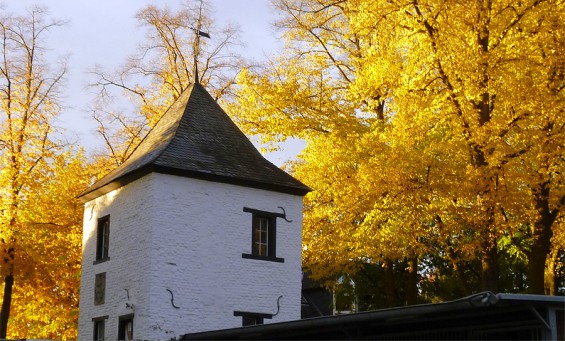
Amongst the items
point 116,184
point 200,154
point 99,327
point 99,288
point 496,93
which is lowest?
point 99,327

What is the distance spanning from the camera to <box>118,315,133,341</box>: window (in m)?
24.2

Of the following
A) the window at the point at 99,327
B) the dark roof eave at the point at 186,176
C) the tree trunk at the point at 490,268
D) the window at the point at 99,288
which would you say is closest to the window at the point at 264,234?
the dark roof eave at the point at 186,176

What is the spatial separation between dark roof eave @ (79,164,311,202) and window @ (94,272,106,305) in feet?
8.78

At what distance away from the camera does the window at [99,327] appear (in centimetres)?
2594

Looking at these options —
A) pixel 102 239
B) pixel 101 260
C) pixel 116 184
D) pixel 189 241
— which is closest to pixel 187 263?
pixel 189 241

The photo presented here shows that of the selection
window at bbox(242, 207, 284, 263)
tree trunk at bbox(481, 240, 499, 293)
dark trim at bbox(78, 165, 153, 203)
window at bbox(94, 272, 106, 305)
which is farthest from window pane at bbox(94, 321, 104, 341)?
tree trunk at bbox(481, 240, 499, 293)

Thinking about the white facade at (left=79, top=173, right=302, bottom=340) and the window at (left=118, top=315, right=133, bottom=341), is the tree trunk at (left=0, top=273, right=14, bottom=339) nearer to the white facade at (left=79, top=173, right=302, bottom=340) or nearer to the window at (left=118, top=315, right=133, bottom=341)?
the white facade at (left=79, top=173, right=302, bottom=340)

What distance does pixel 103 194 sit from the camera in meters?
27.6

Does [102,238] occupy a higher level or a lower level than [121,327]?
higher

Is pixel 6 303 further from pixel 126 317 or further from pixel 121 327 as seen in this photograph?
pixel 126 317

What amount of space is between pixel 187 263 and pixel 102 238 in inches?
166

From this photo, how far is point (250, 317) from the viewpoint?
25234 mm

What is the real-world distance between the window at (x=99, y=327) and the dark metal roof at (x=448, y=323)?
26.0 ft

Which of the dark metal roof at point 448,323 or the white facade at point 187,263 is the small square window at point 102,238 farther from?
the dark metal roof at point 448,323
